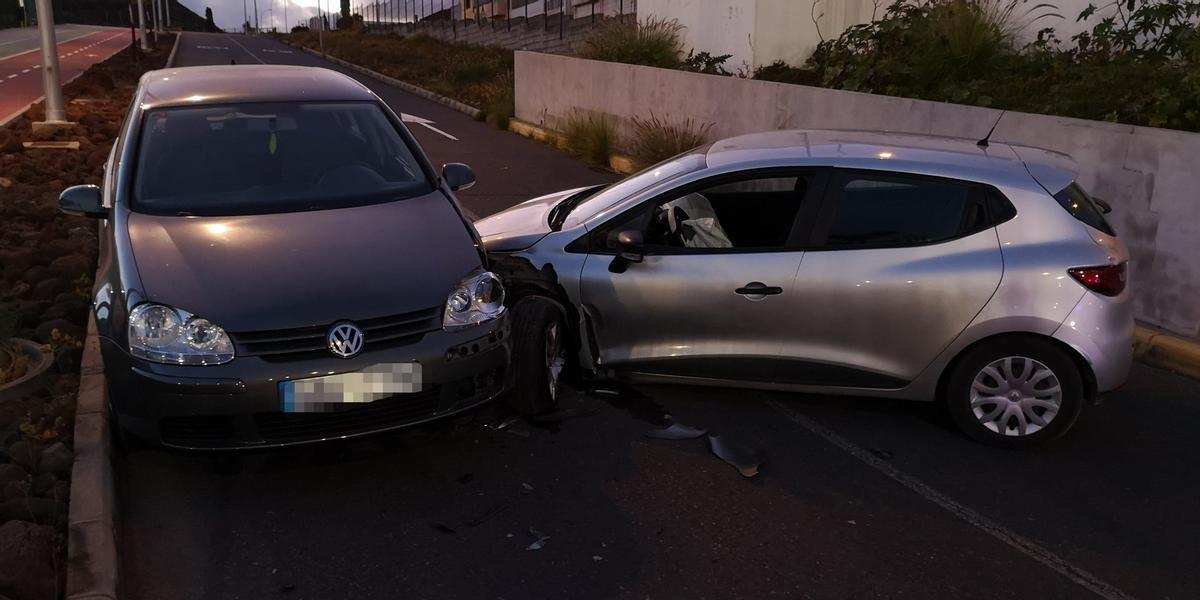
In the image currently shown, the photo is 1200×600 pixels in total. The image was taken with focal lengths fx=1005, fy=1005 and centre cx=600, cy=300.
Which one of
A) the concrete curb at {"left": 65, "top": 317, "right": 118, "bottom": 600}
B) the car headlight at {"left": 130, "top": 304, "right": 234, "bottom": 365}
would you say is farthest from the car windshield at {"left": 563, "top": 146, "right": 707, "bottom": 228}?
the concrete curb at {"left": 65, "top": 317, "right": 118, "bottom": 600}

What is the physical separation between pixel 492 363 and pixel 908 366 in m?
2.18

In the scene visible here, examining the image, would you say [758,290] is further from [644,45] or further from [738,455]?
[644,45]

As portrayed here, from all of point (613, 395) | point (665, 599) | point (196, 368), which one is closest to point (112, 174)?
point (196, 368)

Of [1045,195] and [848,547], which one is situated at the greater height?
[1045,195]

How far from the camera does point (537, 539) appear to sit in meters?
4.19

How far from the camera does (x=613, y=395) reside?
19.1ft

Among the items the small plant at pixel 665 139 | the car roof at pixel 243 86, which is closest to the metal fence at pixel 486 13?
the small plant at pixel 665 139

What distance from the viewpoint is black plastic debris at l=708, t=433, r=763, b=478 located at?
488cm

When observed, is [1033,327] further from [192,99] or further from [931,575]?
[192,99]

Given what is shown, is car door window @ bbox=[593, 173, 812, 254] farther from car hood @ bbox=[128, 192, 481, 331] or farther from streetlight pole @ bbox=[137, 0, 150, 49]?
streetlight pole @ bbox=[137, 0, 150, 49]

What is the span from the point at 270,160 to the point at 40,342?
2.02m

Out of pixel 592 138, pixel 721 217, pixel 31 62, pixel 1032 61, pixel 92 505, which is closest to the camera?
pixel 92 505

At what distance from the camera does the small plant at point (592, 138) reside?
1531cm

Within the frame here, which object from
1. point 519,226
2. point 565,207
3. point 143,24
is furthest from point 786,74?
point 143,24
